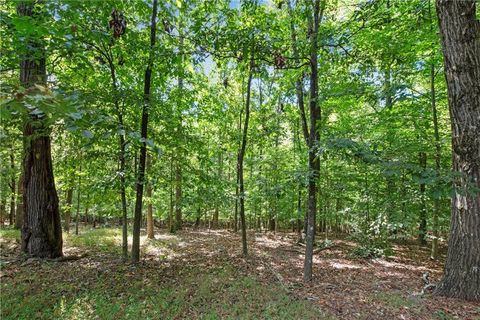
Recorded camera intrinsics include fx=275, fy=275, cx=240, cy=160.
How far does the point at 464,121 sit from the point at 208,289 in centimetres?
521

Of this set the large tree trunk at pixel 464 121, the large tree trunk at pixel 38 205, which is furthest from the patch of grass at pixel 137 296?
the large tree trunk at pixel 464 121

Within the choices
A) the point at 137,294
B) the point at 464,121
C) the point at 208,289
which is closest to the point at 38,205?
the point at 137,294


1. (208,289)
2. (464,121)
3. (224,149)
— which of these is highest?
(224,149)

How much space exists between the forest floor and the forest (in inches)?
1.5

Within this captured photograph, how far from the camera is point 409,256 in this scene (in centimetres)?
944

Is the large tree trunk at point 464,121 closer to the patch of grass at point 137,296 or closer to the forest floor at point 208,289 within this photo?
the forest floor at point 208,289

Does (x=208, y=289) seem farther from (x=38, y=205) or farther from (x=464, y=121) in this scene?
(x=464, y=121)

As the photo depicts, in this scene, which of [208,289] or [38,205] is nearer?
[208,289]

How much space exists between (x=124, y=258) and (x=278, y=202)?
829cm

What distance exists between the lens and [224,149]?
920 centimetres

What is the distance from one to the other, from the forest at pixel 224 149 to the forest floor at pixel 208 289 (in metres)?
0.04

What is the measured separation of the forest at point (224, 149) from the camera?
4043mm

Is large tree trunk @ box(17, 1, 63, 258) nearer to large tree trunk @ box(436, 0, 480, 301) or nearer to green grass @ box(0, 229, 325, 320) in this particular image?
green grass @ box(0, 229, 325, 320)

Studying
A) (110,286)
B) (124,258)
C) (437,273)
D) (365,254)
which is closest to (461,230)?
(437,273)
